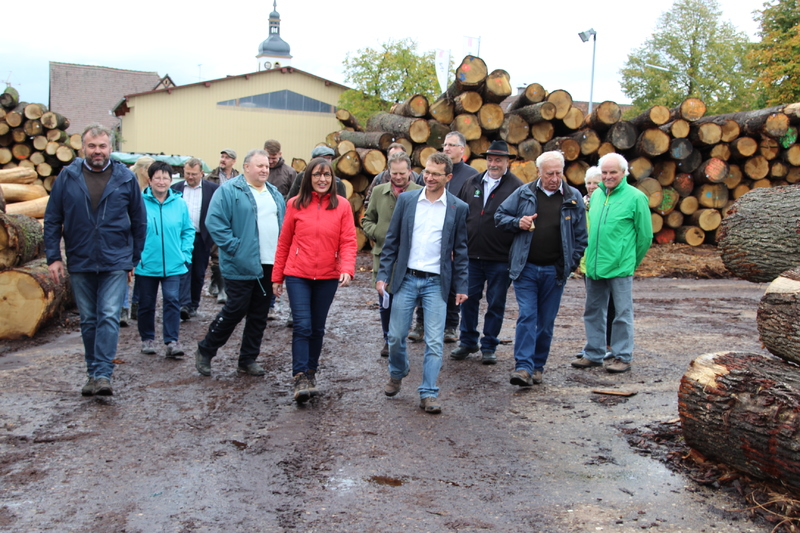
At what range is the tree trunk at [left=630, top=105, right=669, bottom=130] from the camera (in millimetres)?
14391

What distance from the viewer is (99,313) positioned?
216 inches

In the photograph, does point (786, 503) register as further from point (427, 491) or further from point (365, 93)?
point (365, 93)

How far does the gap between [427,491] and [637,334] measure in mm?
4915

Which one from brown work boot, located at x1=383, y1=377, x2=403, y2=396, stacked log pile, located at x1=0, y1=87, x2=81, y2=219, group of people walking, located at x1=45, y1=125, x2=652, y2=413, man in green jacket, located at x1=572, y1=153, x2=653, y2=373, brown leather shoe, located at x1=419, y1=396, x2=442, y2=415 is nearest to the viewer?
brown leather shoe, located at x1=419, y1=396, x2=442, y2=415

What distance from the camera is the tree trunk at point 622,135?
14.3 meters

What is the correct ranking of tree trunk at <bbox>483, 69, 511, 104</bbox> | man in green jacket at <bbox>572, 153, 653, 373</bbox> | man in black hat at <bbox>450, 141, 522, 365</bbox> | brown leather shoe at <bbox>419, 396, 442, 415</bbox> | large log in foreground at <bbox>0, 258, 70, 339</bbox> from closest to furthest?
brown leather shoe at <bbox>419, 396, 442, 415</bbox>
man in green jacket at <bbox>572, 153, 653, 373</bbox>
man in black hat at <bbox>450, 141, 522, 365</bbox>
large log in foreground at <bbox>0, 258, 70, 339</bbox>
tree trunk at <bbox>483, 69, 511, 104</bbox>

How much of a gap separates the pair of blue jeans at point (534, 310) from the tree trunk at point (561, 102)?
8.71 m

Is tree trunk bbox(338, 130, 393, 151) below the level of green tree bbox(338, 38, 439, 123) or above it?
below

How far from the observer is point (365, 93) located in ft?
132

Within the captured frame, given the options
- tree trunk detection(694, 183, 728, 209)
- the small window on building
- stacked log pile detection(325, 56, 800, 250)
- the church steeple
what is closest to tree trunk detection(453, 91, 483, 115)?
stacked log pile detection(325, 56, 800, 250)

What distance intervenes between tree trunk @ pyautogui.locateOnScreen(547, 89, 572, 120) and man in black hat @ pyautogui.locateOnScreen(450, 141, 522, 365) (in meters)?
7.75

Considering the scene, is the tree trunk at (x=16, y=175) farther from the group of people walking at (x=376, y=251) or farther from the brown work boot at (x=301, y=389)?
the brown work boot at (x=301, y=389)

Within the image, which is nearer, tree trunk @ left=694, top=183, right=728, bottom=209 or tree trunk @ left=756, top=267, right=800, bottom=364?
tree trunk @ left=756, top=267, right=800, bottom=364

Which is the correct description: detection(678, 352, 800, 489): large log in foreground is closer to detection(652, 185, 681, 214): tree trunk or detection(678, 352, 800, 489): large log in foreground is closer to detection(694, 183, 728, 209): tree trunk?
detection(652, 185, 681, 214): tree trunk
